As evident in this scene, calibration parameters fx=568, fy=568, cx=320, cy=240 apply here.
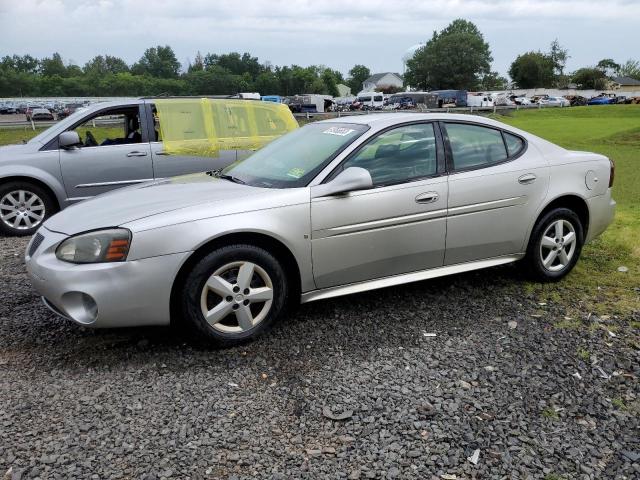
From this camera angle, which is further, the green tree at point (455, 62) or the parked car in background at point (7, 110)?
the green tree at point (455, 62)

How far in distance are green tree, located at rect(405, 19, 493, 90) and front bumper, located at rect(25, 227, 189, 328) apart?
372 ft

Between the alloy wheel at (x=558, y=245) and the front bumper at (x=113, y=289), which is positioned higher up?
the front bumper at (x=113, y=289)

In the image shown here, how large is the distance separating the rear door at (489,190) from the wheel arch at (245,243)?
1.26 meters

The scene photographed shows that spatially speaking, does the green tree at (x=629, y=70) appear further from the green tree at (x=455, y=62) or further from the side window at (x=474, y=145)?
the side window at (x=474, y=145)

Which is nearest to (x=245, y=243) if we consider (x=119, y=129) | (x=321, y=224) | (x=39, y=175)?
(x=321, y=224)

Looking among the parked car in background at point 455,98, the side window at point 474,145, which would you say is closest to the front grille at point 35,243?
the side window at point 474,145

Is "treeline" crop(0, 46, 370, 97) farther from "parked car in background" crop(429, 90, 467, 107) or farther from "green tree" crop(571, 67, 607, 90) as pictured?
"green tree" crop(571, 67, 607, 90)

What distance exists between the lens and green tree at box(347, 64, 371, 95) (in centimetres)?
14900

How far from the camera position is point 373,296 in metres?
4.75

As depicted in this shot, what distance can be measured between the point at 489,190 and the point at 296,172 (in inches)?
61.1

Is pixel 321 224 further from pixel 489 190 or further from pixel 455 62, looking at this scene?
pixel 455 62

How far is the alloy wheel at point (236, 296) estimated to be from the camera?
3.66 metres

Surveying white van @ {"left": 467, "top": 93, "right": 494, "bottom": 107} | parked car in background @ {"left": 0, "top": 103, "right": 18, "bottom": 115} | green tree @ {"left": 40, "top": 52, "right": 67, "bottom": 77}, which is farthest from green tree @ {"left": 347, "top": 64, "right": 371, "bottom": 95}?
parked car in background @ {"left": 0, "top": 103, "right": 18, "bottom": 115}

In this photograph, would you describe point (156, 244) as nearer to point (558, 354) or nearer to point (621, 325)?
point (558, 354)
